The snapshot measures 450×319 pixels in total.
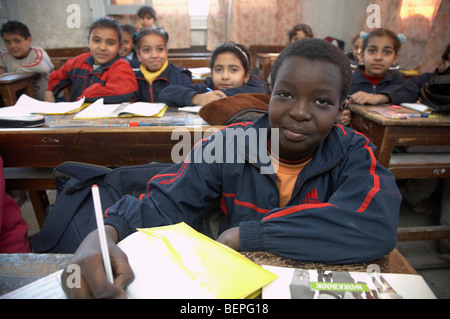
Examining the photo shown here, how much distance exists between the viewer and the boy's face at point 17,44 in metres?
3.12

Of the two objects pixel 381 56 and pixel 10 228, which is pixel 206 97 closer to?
pixel 10 228

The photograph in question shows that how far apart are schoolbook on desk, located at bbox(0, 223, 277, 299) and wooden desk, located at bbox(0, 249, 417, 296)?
0.04m

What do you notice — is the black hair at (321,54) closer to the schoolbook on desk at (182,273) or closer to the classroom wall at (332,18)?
the schoolbook on desk at (182,273)

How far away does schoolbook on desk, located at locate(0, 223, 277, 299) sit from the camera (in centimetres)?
44

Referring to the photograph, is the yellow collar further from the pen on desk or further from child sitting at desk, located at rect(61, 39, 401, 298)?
the pen on desk

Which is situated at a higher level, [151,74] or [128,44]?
[128,44]

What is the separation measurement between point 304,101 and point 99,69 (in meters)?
1.98

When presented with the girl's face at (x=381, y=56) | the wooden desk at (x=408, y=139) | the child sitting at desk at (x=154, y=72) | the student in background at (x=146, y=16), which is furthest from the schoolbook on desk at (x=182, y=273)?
the student in background at (x=146, y=16)


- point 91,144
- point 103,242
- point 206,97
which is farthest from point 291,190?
point 206,97

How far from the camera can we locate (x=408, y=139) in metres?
1.38

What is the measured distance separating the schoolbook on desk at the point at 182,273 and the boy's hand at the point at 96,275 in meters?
0.02

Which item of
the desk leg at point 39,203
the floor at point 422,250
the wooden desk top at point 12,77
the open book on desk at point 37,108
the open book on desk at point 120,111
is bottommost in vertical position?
the floor at point 422,250

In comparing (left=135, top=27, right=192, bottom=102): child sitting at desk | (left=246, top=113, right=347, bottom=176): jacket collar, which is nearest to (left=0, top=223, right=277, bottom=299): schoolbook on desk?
(left=246, top=113, right=347, bottom=176): jacket collar
